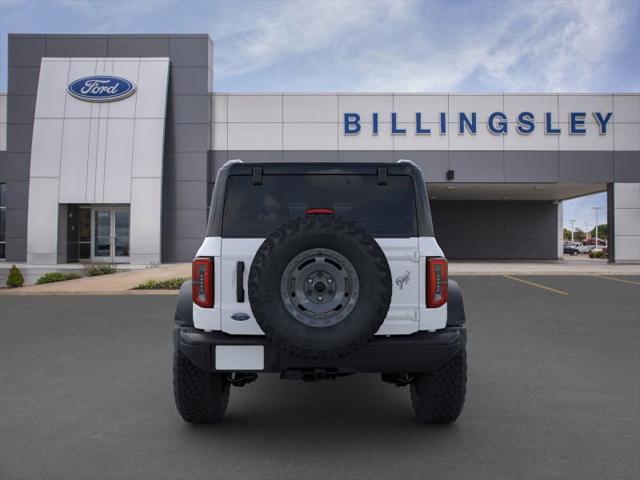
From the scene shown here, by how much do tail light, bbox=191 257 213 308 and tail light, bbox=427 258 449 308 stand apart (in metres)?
1.48

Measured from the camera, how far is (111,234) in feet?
85.7

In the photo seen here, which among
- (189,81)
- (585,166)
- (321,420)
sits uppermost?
(189,81)

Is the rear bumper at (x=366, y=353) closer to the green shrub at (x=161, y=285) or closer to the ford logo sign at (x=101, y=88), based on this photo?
the green shrub at (x=161, y=285)

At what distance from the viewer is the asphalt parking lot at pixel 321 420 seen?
329 cm

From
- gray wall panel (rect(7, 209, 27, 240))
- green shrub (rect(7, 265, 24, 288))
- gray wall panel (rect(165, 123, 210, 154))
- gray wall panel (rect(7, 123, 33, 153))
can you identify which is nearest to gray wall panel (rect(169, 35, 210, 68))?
gray wall panel (rect(165, 123, 210, 154))

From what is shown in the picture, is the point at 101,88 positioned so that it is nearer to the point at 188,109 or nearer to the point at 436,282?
the point at 188,109

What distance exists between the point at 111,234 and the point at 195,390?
24.3 meters

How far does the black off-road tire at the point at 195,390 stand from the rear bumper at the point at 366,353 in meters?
0.28

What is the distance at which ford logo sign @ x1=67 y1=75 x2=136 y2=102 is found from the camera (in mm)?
24719

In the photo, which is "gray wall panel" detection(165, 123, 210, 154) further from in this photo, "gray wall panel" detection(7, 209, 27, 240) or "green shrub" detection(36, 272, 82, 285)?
"green shrub" detection(36, 272, 82, 285)

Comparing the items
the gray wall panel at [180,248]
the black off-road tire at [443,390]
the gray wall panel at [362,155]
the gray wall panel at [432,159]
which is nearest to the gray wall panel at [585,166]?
the gray wall panel at [432,159]

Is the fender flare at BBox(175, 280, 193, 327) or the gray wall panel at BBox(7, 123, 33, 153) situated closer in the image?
the fender flare at BBox(175, 280, 193, 327)

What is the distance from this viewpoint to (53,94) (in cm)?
2508

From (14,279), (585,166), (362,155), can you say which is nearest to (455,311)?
(14,279)
